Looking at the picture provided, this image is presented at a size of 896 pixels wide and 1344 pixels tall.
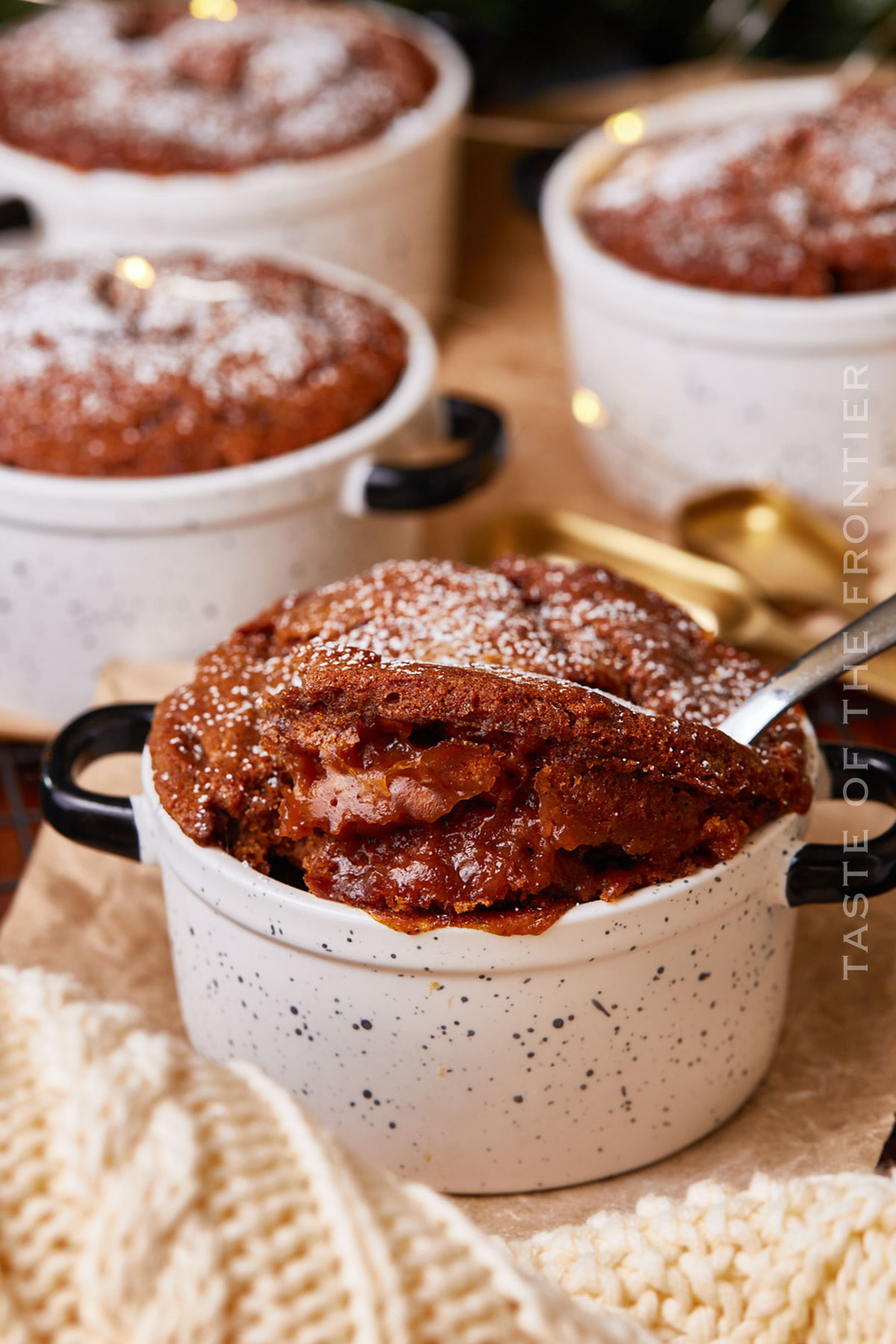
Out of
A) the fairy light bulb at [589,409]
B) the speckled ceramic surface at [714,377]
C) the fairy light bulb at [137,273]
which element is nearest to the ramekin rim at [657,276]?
the speckled ceramic surface at [714,377]

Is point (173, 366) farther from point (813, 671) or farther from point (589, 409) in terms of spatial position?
point (813, 671)

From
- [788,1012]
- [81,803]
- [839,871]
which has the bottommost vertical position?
[788,1012]

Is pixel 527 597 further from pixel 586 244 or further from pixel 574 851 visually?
pixel 586 244

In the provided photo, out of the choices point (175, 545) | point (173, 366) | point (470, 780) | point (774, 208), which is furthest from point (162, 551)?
point (774, 208)

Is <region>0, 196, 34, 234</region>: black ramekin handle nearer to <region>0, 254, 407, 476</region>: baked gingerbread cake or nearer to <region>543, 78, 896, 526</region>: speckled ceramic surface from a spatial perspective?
<region>0, 254, 407, 476</region>: baked gingerbread cake

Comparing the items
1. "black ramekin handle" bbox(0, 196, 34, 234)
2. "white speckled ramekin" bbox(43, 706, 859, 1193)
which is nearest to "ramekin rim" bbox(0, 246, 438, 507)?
"white speckled ramekin" bbox(43, 706, 859, 1193)

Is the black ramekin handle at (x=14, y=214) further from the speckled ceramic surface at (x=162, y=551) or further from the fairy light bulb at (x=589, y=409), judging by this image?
the fairy light bulb at (x=589, y=409)
